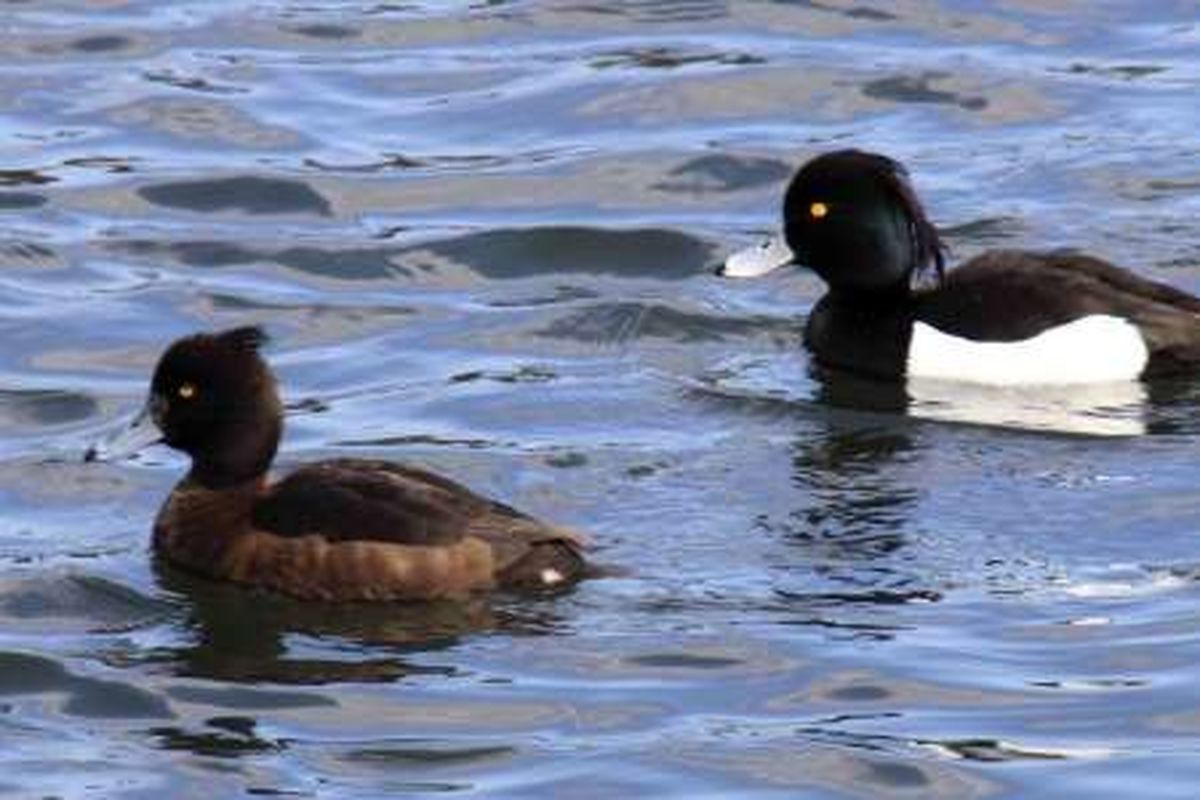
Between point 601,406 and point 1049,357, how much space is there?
1.74 meters

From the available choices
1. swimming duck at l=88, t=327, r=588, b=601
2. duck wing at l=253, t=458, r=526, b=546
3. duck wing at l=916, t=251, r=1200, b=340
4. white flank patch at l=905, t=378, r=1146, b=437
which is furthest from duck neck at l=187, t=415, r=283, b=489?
duck wing at l=916, t=251, r=1200, b=340

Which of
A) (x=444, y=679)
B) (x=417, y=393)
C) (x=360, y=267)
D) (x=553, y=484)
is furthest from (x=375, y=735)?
(x=360, y=267)

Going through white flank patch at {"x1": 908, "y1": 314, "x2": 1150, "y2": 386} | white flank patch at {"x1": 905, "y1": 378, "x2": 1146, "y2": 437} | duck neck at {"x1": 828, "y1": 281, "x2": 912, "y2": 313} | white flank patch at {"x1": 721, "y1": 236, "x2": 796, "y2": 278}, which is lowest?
white flank patch at {"x1": 905, "y1": 378, "x2": 1146, "y2": 437}

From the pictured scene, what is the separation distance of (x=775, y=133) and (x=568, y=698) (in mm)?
7895

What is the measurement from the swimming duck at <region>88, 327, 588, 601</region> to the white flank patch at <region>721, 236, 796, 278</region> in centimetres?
342

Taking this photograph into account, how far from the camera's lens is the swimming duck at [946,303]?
51.2 feet

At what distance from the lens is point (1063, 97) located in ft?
64.3

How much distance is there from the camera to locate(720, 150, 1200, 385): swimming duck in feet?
51.2

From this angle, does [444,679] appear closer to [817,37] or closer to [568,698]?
[568,698]

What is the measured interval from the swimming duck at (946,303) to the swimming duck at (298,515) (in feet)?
10.5

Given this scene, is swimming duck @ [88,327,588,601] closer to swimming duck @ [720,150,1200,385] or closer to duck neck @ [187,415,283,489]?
duck neck @ [187,415,283,489]

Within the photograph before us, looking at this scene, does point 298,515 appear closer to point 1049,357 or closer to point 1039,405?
point 1039,405

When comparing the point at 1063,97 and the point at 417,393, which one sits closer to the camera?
the point at 417,393

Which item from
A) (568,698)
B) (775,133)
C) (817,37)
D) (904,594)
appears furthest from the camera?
(817,37)
